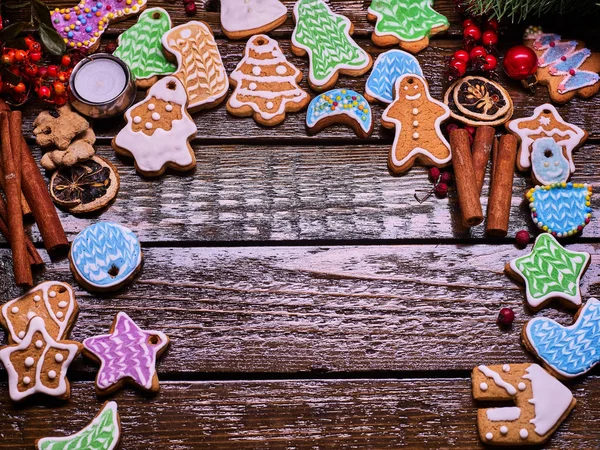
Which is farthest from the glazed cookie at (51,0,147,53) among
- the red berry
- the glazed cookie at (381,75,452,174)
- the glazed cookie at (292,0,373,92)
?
the red berry

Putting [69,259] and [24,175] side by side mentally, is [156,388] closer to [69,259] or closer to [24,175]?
[69,259]

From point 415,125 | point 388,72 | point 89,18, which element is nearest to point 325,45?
point 388,72

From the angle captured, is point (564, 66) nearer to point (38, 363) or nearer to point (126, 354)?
point (126, 354)

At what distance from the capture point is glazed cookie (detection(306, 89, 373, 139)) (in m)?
1.29

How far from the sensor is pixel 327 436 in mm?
1087

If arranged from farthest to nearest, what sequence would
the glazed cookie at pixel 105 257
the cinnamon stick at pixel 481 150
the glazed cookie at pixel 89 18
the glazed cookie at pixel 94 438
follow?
the glazed cookie at pixel 89 18, the cinnamon stick at pixel 481 150, the glazed cookie at pixel 105 257, the glazed cookie at pixel 94 438

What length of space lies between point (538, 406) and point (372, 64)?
697mm

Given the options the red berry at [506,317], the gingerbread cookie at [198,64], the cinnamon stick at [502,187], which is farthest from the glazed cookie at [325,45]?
the red berry at [506,317]

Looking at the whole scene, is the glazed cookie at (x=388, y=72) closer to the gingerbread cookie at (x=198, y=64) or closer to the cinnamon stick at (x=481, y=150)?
the cinnamon stick at (x=481, y=150)

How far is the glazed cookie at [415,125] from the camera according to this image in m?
1.27

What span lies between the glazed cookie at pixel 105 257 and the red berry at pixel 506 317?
61 cm

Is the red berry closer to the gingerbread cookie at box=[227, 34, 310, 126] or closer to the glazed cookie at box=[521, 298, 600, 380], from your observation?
the glazed cookie at box=[521, 298, 600, 380]

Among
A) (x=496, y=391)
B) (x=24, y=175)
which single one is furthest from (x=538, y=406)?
(x=24, y=175)

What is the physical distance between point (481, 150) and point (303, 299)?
0.42 meters
